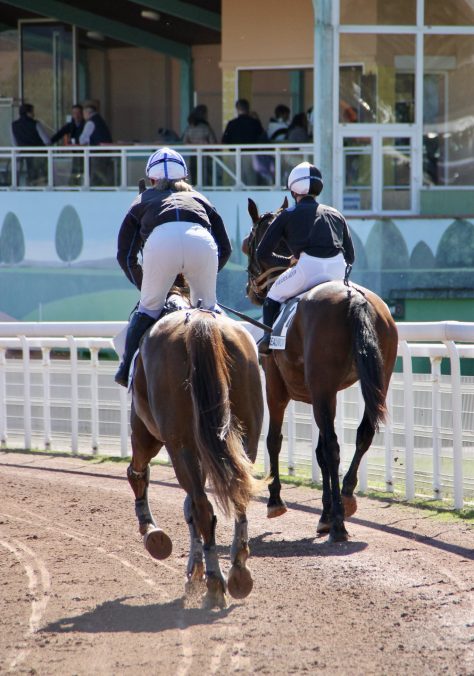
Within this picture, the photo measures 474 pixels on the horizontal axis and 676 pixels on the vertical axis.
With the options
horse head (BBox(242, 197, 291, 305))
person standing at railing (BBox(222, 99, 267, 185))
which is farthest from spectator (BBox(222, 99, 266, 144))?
horse head (BBox(242, 197, 291, 305))

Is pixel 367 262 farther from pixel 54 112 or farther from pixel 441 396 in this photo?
pixel 441 396

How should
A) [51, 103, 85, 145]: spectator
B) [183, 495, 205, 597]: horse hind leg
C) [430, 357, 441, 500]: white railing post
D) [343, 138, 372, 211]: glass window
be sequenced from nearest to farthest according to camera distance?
[183, 495, 205, 597]: horse hind leg, [430, 357, 441, 500]: white railing post, [343, 138, 372, 211]: glass window, [51, 103, 85, 145]: spectator

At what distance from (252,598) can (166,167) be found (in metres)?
2.63

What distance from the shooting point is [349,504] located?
25.5 feet

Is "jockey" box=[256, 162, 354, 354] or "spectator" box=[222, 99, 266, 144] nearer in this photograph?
"jockey" box=[256, 162, 354, 354]

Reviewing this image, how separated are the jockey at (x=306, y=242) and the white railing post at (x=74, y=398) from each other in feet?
11.8

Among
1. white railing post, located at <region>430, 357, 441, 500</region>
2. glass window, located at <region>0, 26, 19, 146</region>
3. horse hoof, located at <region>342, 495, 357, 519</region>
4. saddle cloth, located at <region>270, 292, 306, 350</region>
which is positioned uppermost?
glass window, located at <region>0, 26, 19, 146</region>

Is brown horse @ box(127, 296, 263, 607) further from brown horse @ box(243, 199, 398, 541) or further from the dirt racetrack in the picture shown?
brown horse @ box(243, 199, 398, 541)

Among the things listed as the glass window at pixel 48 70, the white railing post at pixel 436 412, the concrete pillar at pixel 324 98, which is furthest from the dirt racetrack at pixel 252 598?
the glass window at pixel 48 70

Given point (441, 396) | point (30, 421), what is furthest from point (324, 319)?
point (30, 421)

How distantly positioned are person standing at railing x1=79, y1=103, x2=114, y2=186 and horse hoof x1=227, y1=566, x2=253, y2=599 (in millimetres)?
15685

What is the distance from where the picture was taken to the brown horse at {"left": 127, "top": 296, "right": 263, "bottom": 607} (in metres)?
5.74

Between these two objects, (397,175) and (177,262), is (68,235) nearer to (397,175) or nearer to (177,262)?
(397,175)

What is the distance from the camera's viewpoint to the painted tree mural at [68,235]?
69.9ft
